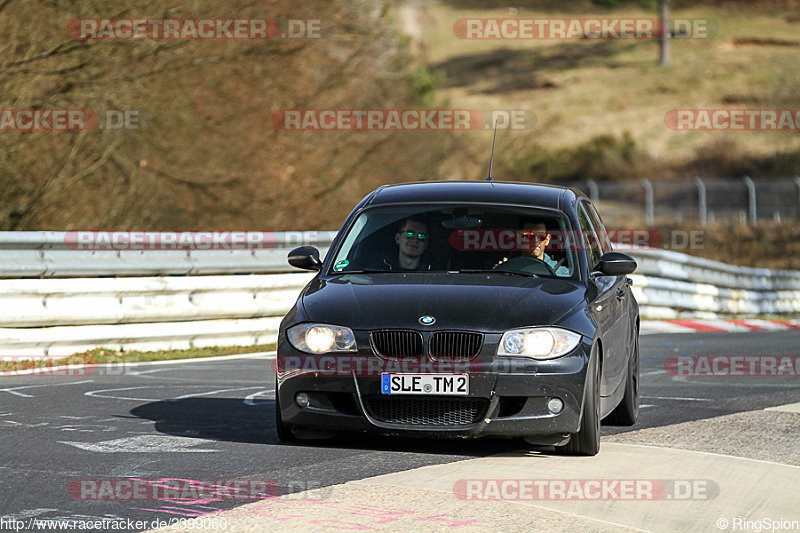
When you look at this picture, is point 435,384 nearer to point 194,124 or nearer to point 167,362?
point 167,362

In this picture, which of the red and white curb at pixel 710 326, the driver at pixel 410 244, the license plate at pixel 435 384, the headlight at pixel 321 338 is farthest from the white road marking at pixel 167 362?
the red and white curb at pixel 710 326

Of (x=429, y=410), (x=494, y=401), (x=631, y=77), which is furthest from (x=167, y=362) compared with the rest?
(x=631, y=77)

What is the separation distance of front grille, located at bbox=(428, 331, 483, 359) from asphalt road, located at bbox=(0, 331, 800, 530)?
577 millimetres

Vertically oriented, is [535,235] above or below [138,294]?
above

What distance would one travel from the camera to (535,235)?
864 centimetres

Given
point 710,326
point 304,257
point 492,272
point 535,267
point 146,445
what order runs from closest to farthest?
point 146,445, point 492,272, point 535,267, point 304,257, point 710,326

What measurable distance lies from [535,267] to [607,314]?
0.54 m

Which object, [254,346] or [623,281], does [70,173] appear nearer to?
[254,346]

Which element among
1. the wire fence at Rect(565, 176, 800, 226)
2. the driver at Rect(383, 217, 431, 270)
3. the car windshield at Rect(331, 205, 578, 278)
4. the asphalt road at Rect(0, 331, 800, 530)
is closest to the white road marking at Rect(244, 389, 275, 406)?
the asphalt road at Rect(0, 331, 800, 530)

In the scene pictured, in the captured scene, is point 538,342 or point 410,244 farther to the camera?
point 410,244

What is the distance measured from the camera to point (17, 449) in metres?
7.45

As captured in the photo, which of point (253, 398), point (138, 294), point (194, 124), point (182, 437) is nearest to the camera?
point (182, 437)

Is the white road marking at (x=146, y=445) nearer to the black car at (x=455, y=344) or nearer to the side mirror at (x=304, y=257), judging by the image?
the black car at (x=455, y=344)

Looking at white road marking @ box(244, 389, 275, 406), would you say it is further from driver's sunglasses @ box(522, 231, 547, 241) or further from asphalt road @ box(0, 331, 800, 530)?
driver's sunglasses @ box(522, 231, 547, 241)
